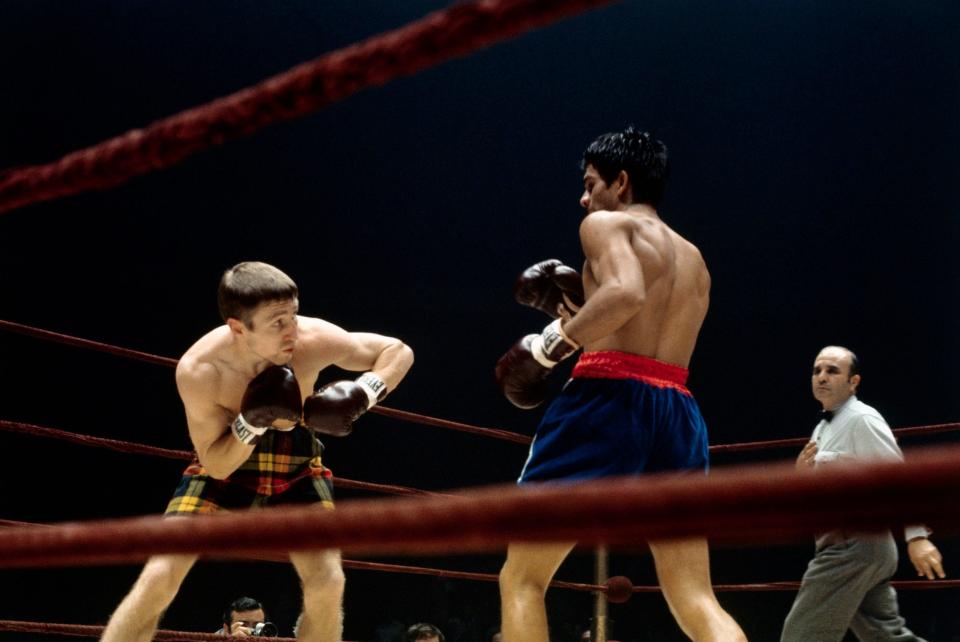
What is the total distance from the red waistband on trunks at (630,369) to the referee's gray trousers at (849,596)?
76 centimetres

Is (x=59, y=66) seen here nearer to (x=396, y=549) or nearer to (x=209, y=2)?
(x=209, y=2)

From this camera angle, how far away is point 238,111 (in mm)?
815

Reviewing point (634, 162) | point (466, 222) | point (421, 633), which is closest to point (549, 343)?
point (634, 162)

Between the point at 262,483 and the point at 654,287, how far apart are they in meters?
0.81

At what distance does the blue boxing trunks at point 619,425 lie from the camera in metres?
1.61

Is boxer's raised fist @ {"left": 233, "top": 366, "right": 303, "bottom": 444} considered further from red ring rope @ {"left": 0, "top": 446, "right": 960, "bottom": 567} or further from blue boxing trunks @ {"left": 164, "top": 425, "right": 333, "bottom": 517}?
red ring rope @ {"left": 0, "top": 446, "right": 960, "bottom": 567}

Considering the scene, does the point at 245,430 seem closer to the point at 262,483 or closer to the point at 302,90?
the point at 262,483

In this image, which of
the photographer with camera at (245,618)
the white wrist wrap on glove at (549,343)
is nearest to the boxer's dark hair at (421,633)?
the photographer with camera at (245,618)

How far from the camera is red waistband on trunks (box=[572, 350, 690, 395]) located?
5.51 ft

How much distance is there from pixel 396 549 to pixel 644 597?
640 cm

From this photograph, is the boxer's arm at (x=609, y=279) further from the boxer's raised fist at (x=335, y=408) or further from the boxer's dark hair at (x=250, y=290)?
the boxer's dark hair at (x=250, y=290)

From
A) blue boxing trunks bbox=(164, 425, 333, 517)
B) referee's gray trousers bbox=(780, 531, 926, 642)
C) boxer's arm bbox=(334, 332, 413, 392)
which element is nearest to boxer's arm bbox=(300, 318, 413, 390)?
boxer's arm bbox=(334, 332, 413, 392)

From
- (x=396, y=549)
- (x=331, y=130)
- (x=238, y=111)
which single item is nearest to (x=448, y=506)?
(x=396, y=549)

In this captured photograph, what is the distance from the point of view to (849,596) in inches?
88.4
